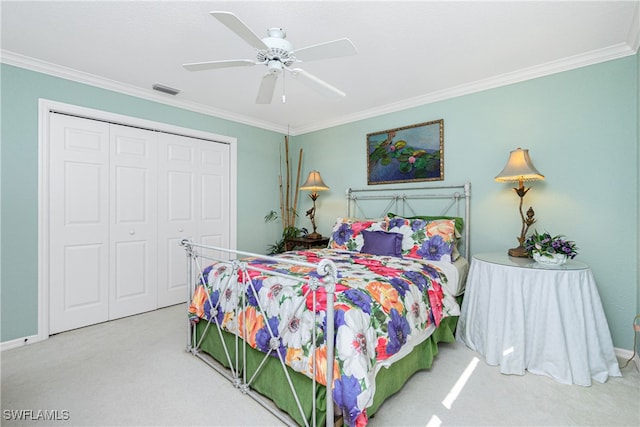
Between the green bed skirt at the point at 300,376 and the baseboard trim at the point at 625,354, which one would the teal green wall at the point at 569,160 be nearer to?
the baseboard trim at the point at 625,354

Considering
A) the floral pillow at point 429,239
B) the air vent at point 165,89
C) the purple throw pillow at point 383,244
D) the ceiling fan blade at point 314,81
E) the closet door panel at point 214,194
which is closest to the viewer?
the ceiling fan blade at point 314,81

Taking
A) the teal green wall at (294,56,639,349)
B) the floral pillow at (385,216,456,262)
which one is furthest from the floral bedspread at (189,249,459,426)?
the teal green wall at (294,56,639,349)

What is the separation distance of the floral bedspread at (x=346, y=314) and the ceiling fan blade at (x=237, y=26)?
139 cm

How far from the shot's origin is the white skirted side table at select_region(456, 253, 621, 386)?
2031 mm

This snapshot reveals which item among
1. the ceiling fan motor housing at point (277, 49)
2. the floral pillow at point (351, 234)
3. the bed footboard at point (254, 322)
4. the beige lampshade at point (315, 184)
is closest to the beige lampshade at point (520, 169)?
the floral pillow at point (351, 234)

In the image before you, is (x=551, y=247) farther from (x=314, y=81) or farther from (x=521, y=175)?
(x=314, y=81)

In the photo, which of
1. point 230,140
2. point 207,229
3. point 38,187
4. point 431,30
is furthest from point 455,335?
point 38,187

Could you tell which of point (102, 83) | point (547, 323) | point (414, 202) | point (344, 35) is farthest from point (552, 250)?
→ point (102, 83)

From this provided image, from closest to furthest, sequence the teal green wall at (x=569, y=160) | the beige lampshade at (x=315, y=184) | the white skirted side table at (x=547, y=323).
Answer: the white skirted side table at (x=547, y=323)
the teal green wall at (x=569, y=160)
the beige lampshade at (x=315, y=184)

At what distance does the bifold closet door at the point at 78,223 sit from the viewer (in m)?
2.84

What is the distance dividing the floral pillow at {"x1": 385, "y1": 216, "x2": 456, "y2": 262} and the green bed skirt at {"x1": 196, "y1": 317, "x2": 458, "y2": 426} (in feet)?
2.11

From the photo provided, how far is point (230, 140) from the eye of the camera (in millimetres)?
4168

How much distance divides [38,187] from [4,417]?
6.19ft

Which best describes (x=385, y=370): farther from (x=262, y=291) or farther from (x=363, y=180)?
(x=363, y=180)
